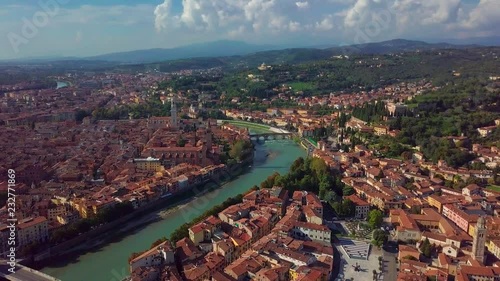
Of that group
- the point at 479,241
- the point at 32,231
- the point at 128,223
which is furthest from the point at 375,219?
the point at 32,231

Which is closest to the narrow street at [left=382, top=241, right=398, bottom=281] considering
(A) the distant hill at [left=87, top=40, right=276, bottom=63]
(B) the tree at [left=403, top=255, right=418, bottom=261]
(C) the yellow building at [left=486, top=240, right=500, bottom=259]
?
(B) the tree at [left=403, top=255, right=418, bottom=261]

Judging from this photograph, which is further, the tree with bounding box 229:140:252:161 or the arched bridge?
the arched bridge

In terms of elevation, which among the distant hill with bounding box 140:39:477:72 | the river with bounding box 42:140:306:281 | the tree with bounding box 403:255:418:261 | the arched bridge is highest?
the distant hill with bounding box 140:39:477:72

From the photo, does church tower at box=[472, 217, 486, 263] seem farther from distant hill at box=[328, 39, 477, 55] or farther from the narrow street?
distant hill at box=[328, 39, 477, 55]

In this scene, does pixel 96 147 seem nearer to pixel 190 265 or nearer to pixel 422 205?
pixel 190 265

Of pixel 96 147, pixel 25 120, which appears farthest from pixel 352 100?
pixel 25 120

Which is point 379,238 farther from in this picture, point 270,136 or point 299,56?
point 299,56

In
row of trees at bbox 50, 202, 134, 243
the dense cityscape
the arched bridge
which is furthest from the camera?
the arched bridge

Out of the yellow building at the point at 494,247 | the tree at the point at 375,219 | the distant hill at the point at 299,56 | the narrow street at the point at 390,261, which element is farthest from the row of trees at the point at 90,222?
the distant hill at the point at 299,56
